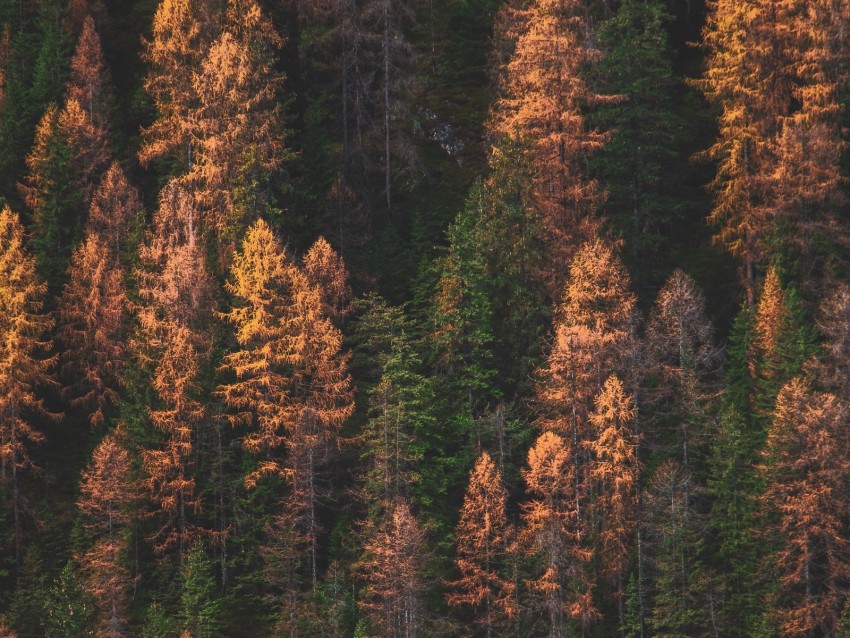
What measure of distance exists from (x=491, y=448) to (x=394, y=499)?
5.83m

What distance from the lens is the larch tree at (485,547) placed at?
5116 cm

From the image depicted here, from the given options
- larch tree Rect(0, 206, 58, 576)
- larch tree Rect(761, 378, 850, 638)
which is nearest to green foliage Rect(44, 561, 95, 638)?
larch tree Rect(0, 206, 58, 576)

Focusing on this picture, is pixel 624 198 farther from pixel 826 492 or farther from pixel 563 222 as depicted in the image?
pixel 826 492

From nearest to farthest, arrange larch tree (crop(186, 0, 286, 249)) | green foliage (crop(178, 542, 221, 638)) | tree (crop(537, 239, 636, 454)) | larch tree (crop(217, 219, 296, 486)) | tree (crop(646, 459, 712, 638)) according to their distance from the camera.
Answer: tree (crop(646, 459, 712, 638)) → green foliage (crop(178, 542, 221, 638)) → tree (crop(537, 239, 636, 454)) → larch tree (crop(217, 219, 296, 486)) → larch tree (crop(186, 0, 286, 249))

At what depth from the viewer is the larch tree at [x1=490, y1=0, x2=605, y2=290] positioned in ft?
201

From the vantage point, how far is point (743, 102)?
6494cm

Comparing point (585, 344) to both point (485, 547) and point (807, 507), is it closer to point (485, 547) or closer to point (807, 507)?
point (485, 547)

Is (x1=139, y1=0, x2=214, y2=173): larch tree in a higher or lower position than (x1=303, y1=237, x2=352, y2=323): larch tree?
higher

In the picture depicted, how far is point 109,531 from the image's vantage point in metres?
55.3

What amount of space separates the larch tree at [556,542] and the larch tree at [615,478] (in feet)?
3.10

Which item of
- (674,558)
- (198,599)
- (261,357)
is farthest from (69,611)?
(674,558)

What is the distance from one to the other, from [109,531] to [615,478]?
2166cm

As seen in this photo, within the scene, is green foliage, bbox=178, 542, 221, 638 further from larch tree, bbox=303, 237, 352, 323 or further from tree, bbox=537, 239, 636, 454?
tree, bbox=537, 239, 636, 454

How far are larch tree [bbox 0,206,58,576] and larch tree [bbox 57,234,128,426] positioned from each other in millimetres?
2437
